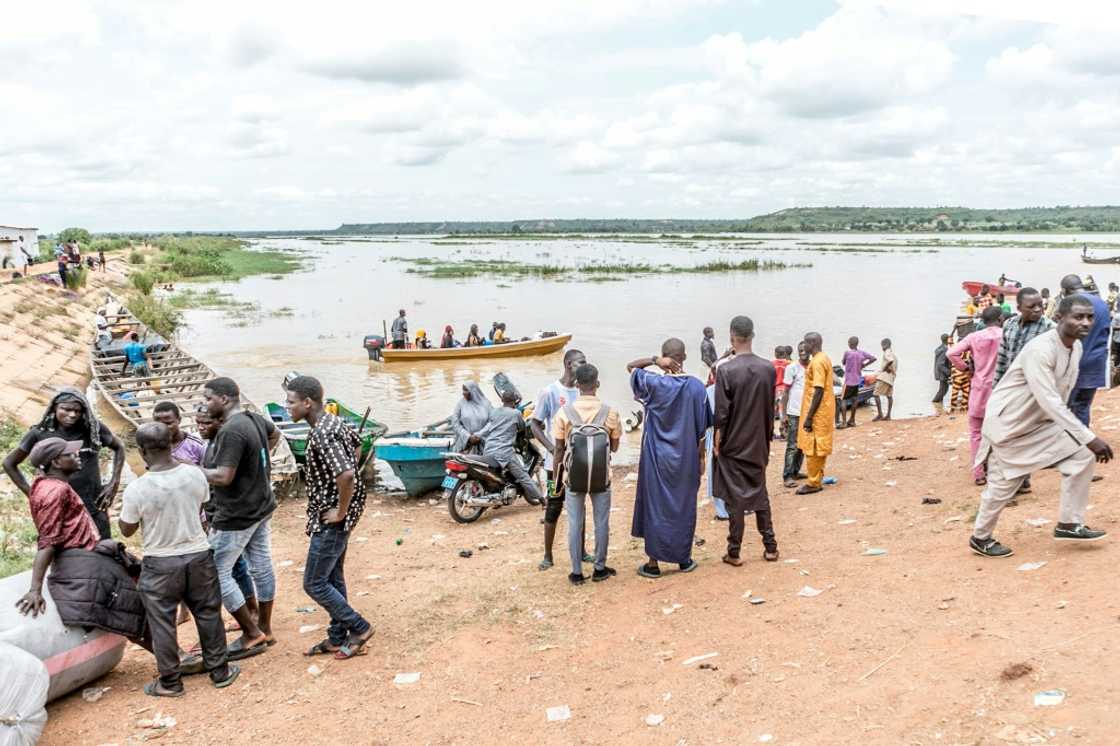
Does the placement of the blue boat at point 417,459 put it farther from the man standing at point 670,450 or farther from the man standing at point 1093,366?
the man standing at point 1093,366

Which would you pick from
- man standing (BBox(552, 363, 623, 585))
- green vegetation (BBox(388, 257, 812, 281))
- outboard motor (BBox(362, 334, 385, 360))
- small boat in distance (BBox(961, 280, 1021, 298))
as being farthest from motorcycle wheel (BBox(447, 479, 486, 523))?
green vegetation (BBox(388, 257, 812, 281))

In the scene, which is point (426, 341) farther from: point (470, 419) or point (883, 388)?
point (470, 419)

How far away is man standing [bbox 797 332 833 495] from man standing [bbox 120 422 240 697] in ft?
16.7

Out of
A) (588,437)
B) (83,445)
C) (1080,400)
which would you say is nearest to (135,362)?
(83,445)

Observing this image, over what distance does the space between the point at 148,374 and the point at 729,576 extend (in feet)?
46.0

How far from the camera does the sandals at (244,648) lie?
458cm

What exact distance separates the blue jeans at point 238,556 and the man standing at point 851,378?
950 cm

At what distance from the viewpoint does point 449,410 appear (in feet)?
53.1

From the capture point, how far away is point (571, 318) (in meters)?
32.1

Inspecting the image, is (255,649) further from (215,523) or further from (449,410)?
(449,410)

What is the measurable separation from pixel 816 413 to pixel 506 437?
3.05 meters

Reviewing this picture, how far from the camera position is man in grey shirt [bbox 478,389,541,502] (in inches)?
314

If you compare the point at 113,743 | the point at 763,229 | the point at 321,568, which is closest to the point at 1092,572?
the point at 321,568

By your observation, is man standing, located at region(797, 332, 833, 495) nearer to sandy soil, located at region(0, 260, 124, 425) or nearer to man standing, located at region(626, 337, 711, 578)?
man standing, located at region(626, 337, 711, 578)
